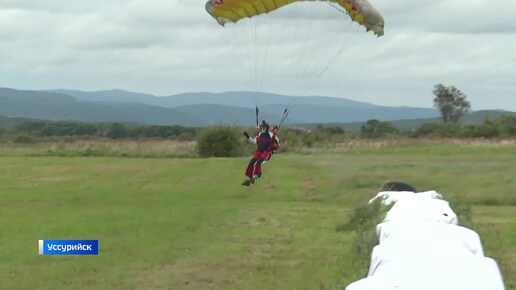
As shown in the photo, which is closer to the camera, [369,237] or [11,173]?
[369,237]

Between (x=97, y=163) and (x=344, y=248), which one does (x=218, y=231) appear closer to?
(x=344, y=248)

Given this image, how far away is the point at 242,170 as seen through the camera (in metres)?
49.1

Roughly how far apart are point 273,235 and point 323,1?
25.0ft

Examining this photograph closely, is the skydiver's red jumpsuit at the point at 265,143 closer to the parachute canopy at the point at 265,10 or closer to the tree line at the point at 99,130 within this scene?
the parachute canopy at the point at 265,10

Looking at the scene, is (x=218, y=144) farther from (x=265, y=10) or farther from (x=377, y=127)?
(x=377, y=127)

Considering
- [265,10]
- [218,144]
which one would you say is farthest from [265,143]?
[218,144]

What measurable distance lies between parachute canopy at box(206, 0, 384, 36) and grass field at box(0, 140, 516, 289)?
5.80m

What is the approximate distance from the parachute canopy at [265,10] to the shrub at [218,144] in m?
44.3

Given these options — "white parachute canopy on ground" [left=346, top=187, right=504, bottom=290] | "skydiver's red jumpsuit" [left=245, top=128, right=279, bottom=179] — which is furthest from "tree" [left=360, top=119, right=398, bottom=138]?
"white parachute canopy on ground" [left=346, top=187, right=504, bottom=290]

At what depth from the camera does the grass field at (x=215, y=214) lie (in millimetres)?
17359

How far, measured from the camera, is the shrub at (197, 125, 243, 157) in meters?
66.1

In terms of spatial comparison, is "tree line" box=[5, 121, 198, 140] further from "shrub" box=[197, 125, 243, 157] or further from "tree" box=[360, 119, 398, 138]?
"shrub" box=[197, 125, 243, 157]

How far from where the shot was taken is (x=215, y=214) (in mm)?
28859

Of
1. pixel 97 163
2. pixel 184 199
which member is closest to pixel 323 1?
pixel 184 199
